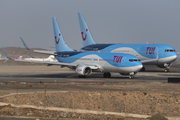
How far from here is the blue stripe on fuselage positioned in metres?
52.5

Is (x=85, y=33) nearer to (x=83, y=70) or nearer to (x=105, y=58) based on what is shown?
(x=105, y=58)

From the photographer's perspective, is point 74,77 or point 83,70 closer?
point 83,70

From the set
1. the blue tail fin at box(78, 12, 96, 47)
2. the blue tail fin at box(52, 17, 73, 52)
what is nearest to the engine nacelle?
the blue tail fin at box(52, 17, 73, 52)

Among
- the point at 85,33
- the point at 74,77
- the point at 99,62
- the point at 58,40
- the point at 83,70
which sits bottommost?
the point at 74,77

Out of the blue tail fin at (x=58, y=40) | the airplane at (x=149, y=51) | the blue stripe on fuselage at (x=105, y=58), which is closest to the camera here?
the blue stripe on fuselage at (x=105, y=58)

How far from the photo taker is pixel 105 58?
55469mm

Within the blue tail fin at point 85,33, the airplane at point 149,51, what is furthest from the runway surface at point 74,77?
the blue tail fin at point 85,33

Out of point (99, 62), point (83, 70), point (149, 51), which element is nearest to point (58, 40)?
point (99, 62)

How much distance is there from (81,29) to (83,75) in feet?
111

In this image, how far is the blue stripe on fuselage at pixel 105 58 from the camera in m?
52.5

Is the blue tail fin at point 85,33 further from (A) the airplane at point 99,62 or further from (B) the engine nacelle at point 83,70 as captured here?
(B) the engine nacelle at point 83,70

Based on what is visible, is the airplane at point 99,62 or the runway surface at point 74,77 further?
the airplane at point 99,62

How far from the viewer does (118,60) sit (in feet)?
175

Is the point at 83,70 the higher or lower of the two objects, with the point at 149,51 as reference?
lower
